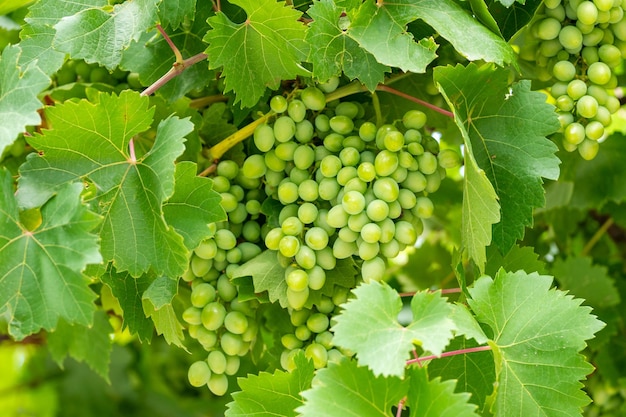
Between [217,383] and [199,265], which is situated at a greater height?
[199,265]

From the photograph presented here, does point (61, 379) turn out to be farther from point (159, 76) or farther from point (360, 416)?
point (360, 416)

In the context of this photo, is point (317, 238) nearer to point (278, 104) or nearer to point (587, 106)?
point (278, 104)

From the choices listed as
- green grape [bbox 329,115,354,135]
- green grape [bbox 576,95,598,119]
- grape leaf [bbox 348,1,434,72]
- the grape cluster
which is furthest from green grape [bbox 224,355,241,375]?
green grape [bbox 576,95,598,119]

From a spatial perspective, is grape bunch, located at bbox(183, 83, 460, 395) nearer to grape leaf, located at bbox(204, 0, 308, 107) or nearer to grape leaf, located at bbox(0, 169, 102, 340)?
grape leaf, located at bbox(204, 0, 308, 107)

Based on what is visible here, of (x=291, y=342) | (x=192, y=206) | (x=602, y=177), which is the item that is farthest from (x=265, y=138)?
(x=602, y=177)

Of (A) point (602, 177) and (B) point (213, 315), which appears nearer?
(B) point (213, 315)

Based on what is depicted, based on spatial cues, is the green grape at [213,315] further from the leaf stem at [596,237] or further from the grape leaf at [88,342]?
the leaf stem at [596,237]

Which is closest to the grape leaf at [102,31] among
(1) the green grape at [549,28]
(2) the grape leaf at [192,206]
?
(2) the grape leaf at [192,206]

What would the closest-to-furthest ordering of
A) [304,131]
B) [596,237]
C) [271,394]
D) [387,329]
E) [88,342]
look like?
1. [387,329]
2. [271,394]
3. [304,131]
4. [88,342]
5. [596,237]
